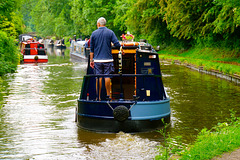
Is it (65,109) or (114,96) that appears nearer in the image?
(114,96)

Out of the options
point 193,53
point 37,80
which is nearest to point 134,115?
point 37,80

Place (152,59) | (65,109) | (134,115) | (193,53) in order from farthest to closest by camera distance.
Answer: (193,53) < (65,109) < (152,59) < (134,115)

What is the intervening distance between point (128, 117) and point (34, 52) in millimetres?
30480

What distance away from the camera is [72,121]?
11.2 metres

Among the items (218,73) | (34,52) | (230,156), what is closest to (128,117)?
(230,156)

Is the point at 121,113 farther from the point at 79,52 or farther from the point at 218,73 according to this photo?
the point at 79,52

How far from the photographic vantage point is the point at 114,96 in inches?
464

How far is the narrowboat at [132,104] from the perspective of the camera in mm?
9219

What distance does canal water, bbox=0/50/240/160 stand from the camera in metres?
8.23

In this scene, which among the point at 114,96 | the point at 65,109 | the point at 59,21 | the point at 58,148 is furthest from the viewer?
the point at 59,21

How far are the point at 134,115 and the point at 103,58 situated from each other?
1.55 meters

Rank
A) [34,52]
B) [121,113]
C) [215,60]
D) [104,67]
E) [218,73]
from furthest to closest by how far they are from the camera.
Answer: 1. [34,52]
2. [215,60]
3. [218,73]
4. [104,67]
5. [121,113]

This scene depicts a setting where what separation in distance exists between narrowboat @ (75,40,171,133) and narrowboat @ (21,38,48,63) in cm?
2590

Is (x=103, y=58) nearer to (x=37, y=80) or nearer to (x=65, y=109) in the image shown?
(x=65, y=109)
